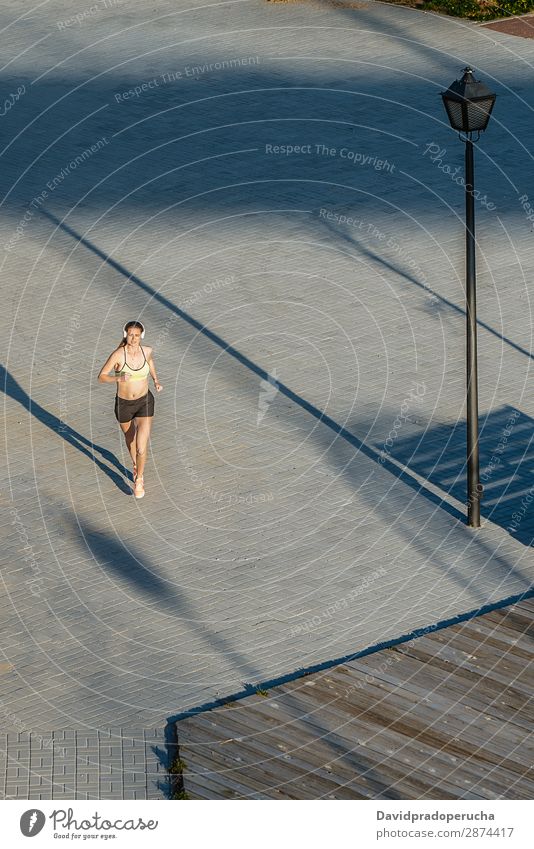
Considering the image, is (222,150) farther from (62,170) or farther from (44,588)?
(44,588)

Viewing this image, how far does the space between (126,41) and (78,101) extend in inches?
108

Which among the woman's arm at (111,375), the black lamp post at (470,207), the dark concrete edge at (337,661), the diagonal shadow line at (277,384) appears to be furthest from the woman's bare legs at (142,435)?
the dark concrete edge at (337,661)

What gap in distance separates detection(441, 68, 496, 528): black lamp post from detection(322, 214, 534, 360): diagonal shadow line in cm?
307

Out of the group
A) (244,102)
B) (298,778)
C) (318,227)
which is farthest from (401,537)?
(244,102)

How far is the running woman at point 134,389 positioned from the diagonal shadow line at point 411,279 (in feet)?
14.6

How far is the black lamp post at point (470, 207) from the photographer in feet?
39.8

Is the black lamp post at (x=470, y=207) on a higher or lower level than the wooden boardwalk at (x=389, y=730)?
higher

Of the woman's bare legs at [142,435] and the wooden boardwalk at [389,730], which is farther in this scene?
the woman's bare legs at [142,435]

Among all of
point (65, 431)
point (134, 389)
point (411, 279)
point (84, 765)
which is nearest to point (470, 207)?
point (134, 389)

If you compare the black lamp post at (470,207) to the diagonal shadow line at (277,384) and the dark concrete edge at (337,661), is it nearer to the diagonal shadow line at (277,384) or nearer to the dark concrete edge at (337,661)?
the diagonal shadow line at (277,384)

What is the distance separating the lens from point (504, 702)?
1091 centimetres

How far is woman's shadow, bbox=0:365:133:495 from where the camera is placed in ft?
46.7

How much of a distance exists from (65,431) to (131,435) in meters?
1.33

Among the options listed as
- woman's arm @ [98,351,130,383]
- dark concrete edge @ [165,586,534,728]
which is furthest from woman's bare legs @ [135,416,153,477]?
dark concrete edge @ [165,586,534,728]
